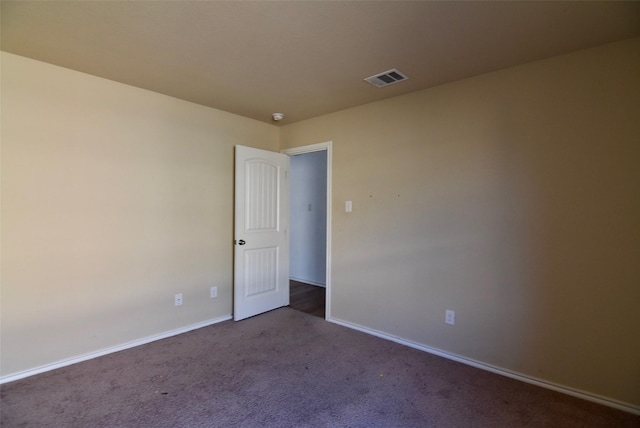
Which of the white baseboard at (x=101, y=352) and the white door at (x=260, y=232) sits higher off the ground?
the white door at (x=260, y=232)

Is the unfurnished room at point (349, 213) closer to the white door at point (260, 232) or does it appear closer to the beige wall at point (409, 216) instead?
the beige wall at point (409, 216)

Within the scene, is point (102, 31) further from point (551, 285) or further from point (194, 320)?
point (551, 285)

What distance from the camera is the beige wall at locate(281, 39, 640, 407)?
2.00 meters

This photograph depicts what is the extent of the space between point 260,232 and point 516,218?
2653 millimetres

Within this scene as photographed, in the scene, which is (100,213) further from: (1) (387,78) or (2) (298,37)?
(1) (387,78)

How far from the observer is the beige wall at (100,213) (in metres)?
2.27

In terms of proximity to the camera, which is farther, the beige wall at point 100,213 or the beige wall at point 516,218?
the beige wall at point 100,213

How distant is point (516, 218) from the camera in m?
2.35

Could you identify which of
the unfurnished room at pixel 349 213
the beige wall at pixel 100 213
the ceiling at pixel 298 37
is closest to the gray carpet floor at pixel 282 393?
the unfurnished room at pixel 349 213

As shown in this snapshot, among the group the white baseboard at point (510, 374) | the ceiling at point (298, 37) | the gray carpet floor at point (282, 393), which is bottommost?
the gray carpet floor at point (282, 393)

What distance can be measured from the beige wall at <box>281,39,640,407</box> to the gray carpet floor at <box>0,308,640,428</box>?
299mm

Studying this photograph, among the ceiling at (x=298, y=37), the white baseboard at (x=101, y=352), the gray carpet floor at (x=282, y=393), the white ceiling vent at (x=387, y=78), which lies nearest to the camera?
the ceiling at (x=298, y=37)

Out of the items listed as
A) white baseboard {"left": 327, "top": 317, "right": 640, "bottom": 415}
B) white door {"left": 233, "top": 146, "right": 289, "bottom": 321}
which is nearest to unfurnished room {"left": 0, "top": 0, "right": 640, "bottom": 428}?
white baseboard {"left": 327, "top": 317, "right": 640, "bottom": 415}

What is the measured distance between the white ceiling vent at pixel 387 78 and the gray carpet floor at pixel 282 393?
242 cm
